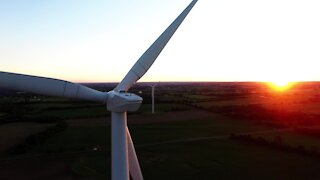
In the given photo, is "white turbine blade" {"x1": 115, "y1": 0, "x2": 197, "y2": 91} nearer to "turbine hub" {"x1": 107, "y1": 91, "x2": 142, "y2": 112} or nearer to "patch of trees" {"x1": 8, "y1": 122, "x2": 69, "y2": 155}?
"turbine hub" {"x1": 107, "y1": 91, "x2": 142, "y2": 112}

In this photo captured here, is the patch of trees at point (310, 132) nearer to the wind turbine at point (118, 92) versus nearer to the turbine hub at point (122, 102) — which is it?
the wind turbine at point (118, 92)

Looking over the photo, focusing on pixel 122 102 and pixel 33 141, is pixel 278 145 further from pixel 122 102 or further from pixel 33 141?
pixel 122 102

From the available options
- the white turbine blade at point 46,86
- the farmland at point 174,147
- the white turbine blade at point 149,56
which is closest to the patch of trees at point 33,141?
the farmland at point 174,147

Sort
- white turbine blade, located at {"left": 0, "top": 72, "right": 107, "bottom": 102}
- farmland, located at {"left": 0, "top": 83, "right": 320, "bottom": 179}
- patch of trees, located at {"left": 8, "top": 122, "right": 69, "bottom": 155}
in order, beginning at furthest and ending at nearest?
patch of trees, located at {"left": 8, "top": 122, "right": 69, "bottom": 155}
farmland, located at {"left": 0, "top": 83, "right": 320, "bottom": 179}
white turbine blade, located at {"left": 0, "top": 72, "right": 107, "bottom": 102}

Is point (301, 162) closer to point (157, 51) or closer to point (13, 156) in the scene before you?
point (157, 51)

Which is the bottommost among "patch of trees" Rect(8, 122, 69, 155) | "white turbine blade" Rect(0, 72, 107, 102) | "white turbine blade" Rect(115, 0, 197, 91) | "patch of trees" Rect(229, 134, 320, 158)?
"patch of trees" Rect(8, 122, 69, 155)

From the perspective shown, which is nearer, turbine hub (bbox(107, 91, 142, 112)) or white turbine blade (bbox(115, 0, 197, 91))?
turbine hub (bbox(107, 91, 142, 112))

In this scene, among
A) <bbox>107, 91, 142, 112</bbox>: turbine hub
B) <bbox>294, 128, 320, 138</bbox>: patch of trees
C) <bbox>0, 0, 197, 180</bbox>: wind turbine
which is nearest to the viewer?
<bbox>0, 0, 197, 180</bbox>: wind turbine

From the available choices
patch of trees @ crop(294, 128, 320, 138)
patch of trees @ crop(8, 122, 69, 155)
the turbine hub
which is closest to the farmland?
patch of trees @ crop(294, 128, 320, 138)

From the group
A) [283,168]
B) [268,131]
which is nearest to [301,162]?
[283,168]
